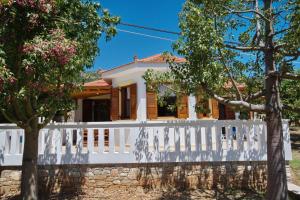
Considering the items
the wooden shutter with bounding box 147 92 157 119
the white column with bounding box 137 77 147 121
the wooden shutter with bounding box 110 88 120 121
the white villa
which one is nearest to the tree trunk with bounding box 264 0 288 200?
the white villa

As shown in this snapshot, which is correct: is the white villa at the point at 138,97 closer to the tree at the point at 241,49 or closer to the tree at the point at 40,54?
the tree at the point at 241,49

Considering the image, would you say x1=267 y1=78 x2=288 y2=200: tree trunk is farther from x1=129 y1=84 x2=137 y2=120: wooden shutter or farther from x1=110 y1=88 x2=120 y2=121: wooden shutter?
x1=110 y1=88 x2=120 y2=121: wooden shutter

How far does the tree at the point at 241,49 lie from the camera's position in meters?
6.59

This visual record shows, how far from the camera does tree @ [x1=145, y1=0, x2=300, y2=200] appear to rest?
21.6ft

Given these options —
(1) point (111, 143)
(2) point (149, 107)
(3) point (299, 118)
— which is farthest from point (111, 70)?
(3) point (299, 118)

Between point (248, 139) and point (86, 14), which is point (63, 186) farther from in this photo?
point (248, 139)

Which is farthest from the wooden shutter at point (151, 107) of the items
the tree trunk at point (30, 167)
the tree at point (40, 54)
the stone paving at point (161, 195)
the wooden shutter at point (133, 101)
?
the tree trunk at point (30, 167)

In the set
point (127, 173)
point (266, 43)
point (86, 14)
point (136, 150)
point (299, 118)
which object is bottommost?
point (127, 173)

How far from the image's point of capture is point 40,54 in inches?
216

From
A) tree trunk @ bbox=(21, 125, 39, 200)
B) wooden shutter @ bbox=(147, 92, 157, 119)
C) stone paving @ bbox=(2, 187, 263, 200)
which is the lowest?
stone paving @ bbox=(2, 187, 263, 200)

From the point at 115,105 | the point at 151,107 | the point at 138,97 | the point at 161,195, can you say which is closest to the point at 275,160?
the point at 161,195

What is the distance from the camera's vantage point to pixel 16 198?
823 centimetres

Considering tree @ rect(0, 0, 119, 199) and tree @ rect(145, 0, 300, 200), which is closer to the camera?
tree @ rect(0, 0, 119, 199)

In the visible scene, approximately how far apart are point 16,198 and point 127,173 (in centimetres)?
321
